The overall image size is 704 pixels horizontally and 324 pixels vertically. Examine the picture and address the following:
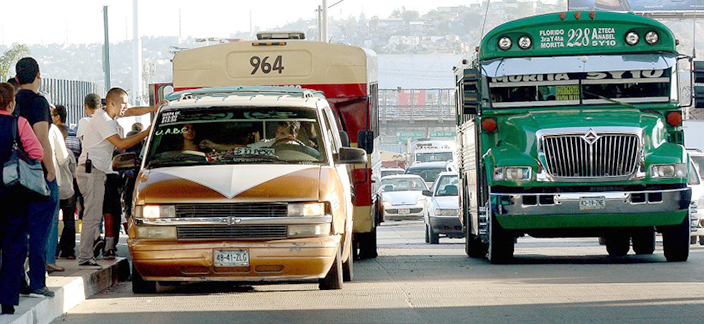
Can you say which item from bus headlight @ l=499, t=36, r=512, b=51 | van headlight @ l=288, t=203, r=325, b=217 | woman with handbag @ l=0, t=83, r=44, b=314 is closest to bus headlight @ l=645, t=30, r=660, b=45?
bus headlight @ l=499, t=36, r=512, b=51

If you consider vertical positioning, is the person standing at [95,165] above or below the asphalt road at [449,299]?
above

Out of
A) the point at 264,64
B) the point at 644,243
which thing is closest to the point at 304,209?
the point at 264,64

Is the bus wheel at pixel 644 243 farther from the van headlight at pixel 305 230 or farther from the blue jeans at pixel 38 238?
the blue jeans at pixel 38 238

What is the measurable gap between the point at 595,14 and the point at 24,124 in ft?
28.6

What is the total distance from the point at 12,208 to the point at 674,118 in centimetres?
914

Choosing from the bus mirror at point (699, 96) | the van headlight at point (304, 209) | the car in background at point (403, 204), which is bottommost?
the car in background at point (403, 204)

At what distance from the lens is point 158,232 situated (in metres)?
11.9

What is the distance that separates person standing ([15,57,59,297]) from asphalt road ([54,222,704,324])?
0.47 metres

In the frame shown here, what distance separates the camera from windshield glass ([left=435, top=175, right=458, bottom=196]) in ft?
97.0

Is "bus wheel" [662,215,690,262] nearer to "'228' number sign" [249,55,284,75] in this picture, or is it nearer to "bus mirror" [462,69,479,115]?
"bus mirror" [462,69,479,115]

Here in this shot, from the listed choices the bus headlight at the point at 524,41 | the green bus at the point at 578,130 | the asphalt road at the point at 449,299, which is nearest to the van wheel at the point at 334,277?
the asphalt road at the point at 449,299

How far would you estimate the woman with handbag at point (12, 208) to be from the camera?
995 centimetres

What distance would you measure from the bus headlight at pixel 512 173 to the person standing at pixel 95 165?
4.28 m

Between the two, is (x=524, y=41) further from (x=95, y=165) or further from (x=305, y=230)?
(x=305, y=230)
